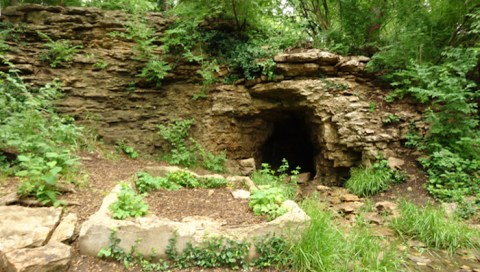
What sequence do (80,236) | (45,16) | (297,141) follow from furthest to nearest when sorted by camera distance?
(297,141), (45,16), (80,236)

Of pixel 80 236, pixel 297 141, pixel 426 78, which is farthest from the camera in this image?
pixel 297 141

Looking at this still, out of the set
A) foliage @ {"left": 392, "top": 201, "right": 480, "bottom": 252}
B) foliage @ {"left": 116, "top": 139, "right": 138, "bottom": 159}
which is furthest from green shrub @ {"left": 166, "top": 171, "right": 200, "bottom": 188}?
foliage @ {"left": 392, "top": 201, "right": 480, "bottom": 252}

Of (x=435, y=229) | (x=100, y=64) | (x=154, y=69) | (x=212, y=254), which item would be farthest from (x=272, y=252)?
(x=100, y=64)

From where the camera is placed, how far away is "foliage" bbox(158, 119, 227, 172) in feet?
22.4

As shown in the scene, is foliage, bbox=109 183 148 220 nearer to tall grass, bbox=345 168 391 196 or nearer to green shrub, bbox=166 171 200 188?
green shrub, bbox=166 171 200 188

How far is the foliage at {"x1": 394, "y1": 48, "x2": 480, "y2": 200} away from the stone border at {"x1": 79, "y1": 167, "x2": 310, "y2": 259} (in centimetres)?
392

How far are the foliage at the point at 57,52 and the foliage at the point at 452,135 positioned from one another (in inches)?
328

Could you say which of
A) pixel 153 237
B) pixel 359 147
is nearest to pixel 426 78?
pixel 359 147

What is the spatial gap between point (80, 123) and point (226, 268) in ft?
18.7

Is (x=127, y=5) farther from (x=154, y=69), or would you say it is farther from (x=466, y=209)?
(x=466, y=209)

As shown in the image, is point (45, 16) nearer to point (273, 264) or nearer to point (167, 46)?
point (167, 46)

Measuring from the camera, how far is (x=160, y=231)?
2686 millimetres

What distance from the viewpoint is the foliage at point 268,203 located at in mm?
3131

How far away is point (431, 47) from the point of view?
20.9 feet
